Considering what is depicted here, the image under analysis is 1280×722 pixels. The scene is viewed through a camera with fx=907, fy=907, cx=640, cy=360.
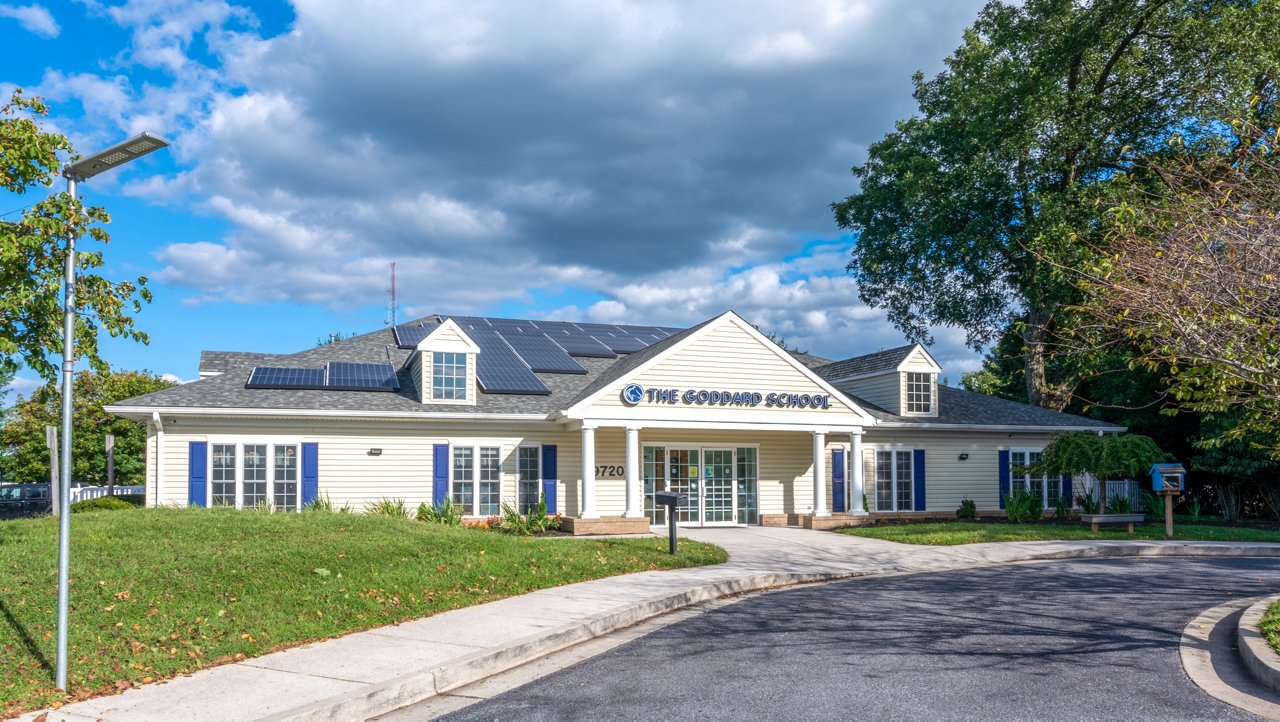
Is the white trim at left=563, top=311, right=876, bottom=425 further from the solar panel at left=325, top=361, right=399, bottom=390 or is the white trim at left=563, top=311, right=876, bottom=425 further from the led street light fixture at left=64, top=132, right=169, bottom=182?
the led street light fixture at left=64, top=132, right=169, bottom=182

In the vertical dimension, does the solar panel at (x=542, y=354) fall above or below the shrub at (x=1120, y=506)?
above

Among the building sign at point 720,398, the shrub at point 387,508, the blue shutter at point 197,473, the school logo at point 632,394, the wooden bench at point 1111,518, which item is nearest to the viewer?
the blue shutter at point 197,473

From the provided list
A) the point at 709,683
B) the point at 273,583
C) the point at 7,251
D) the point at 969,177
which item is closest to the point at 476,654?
the point at 709,683

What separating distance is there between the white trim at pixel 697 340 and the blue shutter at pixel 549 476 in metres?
1.72

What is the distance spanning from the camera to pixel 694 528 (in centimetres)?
2205

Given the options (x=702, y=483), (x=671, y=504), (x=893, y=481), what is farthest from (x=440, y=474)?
(x=893, y=481)

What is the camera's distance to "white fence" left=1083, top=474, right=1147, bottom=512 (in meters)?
25.5

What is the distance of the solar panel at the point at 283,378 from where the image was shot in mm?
20172

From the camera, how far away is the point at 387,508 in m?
19.1

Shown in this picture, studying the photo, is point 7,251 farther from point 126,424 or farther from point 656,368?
point 126,424

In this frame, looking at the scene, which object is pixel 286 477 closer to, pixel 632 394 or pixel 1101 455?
pixel 632 394

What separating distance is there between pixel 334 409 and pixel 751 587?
34.9ft

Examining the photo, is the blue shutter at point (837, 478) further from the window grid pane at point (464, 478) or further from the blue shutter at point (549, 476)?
the window grid pane at point (464, 478)

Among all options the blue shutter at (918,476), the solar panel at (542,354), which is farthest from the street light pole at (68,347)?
the blue shutter at (918,476)
